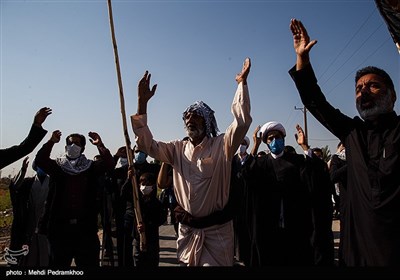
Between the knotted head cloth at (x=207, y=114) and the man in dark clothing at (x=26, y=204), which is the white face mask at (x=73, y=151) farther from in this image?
the knotted head cloth at (x=207, y=114)

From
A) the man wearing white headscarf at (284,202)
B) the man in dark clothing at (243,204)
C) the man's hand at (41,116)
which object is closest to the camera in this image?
the man in dark clothing at (243,204)

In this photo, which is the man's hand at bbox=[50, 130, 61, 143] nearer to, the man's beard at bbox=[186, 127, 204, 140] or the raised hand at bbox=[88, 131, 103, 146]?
the raised hand at bbox=[88, 131, 103, 146]

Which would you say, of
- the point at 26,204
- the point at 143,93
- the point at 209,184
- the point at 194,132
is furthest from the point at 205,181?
the point at 26,204

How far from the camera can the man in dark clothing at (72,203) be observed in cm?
462

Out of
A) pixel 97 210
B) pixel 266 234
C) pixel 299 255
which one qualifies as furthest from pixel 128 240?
pixel 299 255

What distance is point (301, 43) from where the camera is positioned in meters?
2.99

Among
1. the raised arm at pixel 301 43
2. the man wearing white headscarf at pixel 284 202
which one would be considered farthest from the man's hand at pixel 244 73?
the man wearing white headscarf at pixel 284 202

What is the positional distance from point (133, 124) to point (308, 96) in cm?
173

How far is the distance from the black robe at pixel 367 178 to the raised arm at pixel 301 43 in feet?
0.20

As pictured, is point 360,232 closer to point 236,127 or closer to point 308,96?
point 308,96

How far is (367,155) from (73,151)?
12.6ft

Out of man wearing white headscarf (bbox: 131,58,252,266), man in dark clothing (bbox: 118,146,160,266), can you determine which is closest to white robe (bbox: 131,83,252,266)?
Answer: man wearing white headscarf (bbox: 131,58,252,266)

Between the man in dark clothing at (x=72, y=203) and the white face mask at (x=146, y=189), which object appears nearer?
the man in dark clothing at (x=72, y=203)

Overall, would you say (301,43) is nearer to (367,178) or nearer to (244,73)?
(244,73)
